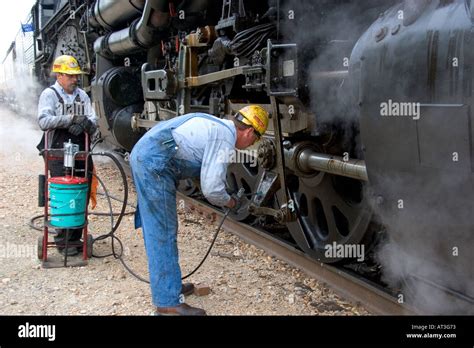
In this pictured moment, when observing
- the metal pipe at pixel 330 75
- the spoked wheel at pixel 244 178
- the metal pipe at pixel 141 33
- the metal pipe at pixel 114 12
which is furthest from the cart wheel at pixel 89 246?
the metal pipe at pixel 114 12

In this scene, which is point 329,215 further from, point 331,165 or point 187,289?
point 187,289

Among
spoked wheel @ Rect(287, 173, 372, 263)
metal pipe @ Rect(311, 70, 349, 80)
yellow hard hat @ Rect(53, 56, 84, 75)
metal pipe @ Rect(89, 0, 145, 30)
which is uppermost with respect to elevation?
metal pipe @ Rect(89, 0, 145, 30)

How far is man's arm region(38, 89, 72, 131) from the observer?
4.42 m

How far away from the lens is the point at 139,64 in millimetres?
7934

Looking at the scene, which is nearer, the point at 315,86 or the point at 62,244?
the point at 315,86

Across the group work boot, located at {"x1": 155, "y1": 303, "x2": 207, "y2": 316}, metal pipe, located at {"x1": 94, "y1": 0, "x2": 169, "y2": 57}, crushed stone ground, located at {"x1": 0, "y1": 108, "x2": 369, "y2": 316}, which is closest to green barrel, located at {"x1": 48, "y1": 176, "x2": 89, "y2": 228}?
crushed stone ground, located at {"x1": 0, "y1": 108, "x2": 369, "y2": 316}

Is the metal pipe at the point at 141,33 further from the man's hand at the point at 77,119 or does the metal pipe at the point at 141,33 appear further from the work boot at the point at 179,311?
the work boot at the point at 179,311

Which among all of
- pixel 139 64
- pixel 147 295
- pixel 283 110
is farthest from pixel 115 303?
pixel 139 64

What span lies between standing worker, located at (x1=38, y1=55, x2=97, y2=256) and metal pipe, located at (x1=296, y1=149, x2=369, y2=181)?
6.58 ft

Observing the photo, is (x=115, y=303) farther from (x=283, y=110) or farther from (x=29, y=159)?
(x=29, y=159)

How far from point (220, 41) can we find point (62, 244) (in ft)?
7.10

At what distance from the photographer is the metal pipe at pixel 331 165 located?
9.55 feet

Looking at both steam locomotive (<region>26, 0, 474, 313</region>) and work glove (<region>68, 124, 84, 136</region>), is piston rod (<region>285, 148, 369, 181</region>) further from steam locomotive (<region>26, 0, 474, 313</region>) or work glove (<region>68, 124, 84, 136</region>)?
work glove (<region>68, 124, 84, 136</region>)

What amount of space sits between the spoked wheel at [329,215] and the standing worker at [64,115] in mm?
1889
